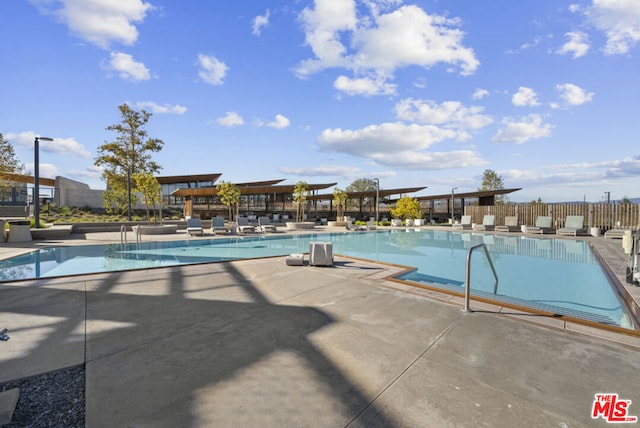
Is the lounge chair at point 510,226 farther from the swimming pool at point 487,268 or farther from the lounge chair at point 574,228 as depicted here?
the swimming pool at point 487,268

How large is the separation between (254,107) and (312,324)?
47.9 feet

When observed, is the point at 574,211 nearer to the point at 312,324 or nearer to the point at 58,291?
the point at 312,324

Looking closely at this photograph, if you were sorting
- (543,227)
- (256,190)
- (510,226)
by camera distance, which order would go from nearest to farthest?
(543,227) < (510,226) < (256,190)

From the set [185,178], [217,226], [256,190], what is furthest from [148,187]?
[185,178]

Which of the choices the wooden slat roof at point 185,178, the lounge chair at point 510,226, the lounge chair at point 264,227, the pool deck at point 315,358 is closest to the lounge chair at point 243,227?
the lounge chair at point 264,227

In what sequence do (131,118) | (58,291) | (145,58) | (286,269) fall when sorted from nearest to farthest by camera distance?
(58,291) → (286,269) → (145,58) → (131,118)

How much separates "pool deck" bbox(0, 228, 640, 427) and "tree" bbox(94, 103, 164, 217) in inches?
1048

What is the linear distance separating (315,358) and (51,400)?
1.87 metres

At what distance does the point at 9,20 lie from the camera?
7352 mm

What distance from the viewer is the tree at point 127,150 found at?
26.3 m

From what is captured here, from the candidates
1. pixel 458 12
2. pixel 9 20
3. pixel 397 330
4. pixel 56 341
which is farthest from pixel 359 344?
pixel 9 20

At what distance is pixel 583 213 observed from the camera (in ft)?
59.3

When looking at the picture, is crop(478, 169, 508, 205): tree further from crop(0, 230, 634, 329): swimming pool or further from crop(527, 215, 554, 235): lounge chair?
crop(0, 230, 634, 329): swimming pool

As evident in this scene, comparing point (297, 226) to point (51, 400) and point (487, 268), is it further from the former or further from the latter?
point (51, 400)
